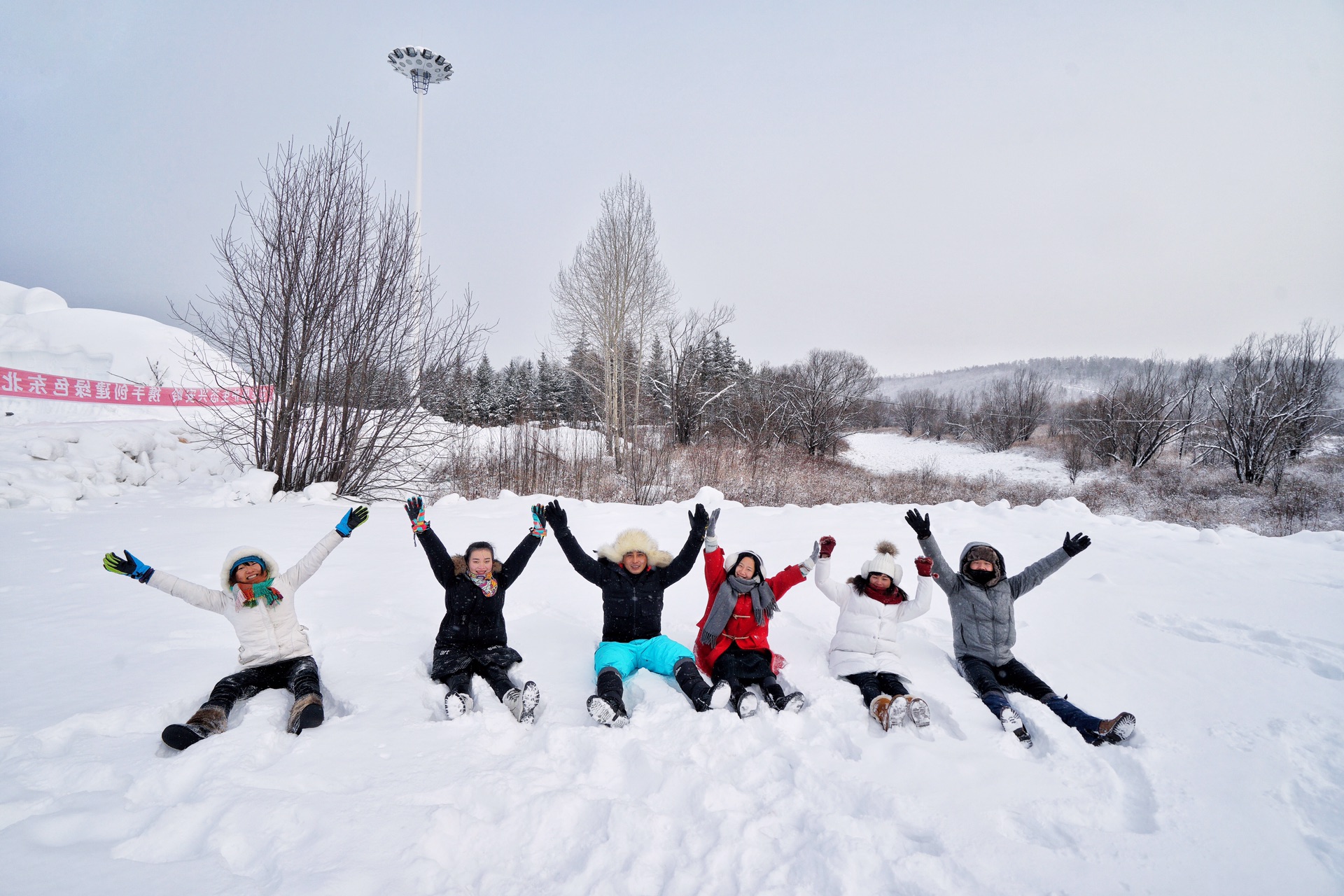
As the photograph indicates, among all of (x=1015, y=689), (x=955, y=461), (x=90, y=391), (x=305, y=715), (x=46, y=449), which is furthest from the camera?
(x=955, y=461)

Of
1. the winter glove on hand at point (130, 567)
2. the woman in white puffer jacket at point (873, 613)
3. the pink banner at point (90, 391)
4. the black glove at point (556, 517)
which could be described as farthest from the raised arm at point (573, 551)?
the pink banner at point (90, 391)

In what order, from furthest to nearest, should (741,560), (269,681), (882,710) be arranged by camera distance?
1. (741,560)
2. (269,681)
3. (882,710)

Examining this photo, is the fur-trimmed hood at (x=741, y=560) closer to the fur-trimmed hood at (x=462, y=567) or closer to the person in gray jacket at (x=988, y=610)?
the person in gray jacket at (x=988, y=610)

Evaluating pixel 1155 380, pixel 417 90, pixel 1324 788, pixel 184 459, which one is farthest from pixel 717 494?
pixel 1155 380

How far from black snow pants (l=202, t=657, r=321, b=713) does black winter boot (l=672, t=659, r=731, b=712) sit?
2087 mm

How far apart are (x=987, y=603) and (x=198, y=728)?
15.1 ft

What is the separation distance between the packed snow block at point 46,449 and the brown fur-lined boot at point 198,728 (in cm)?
834

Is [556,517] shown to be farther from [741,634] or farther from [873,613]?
[873,613]

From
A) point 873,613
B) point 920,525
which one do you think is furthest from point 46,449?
point 920,525

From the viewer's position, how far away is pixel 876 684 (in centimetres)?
339

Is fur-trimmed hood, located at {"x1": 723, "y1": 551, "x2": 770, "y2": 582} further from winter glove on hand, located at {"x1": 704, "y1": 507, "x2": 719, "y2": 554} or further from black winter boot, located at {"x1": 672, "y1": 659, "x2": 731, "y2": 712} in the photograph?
black winter boot, located at {"x1": 672, "y1": 659, "x2": 731, "y2": 712}

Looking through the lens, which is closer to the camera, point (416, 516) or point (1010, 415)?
point (416, 516)

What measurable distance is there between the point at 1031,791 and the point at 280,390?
10039 mm

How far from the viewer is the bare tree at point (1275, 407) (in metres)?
16.3
